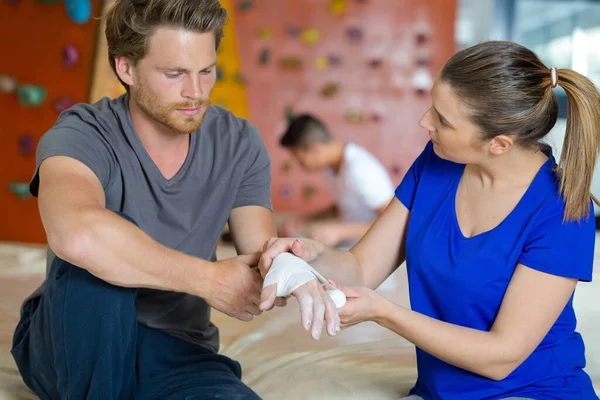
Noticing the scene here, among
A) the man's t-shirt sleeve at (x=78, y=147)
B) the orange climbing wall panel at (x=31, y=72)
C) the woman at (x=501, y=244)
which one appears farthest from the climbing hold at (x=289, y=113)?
the woman at (x=501, y=244)

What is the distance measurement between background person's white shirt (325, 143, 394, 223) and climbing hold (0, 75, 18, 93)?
1708 millimetres

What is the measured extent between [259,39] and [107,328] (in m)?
3.65

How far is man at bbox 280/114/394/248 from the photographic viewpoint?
3334mm

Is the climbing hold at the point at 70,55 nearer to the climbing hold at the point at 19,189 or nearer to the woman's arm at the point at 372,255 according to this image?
the climbing hold at the point at 19,189

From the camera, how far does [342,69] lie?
188 inches

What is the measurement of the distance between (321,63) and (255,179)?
3.18 metres

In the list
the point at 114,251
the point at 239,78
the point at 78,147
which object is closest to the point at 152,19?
the point at 78,147

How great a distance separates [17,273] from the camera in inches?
114

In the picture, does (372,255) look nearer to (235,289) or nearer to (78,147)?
(235,289)

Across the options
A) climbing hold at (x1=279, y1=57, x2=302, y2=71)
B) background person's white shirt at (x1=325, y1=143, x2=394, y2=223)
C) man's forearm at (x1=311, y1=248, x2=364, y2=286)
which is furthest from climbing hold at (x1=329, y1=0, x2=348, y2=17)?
man's forearm at (x1=311, y1=248, x2=364, y2=286)

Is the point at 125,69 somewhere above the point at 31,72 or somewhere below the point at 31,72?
above

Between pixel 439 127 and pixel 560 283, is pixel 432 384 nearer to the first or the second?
pixel 560 283

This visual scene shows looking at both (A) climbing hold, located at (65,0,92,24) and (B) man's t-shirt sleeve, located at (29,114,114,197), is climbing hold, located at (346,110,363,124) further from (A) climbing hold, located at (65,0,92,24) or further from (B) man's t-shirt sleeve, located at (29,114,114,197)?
(B) man's t-shirt sleeve, located at (29,114,114,197)

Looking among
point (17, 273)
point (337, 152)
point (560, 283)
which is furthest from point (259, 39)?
point (560, 283)
